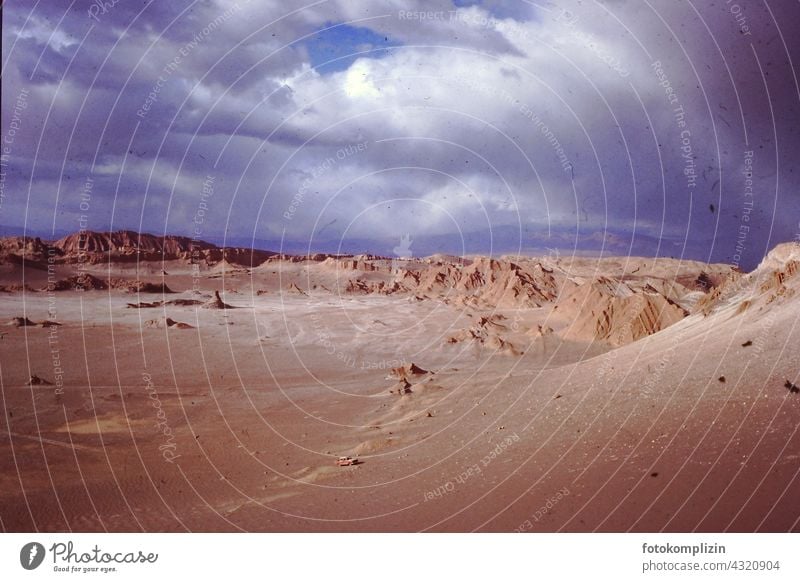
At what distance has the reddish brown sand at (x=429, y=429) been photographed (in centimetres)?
643

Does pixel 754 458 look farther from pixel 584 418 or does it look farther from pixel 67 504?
pixel 67 504

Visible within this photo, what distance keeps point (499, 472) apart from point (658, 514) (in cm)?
220

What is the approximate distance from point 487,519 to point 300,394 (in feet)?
32.0

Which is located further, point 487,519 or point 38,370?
point 38,370

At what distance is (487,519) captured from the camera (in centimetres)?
645

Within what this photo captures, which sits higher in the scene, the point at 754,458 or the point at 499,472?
the point at 754,458

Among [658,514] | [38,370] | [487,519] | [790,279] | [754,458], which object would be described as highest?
[790,279]

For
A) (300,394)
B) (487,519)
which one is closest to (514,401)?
(487,519)

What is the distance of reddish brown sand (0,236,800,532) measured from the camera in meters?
6.43

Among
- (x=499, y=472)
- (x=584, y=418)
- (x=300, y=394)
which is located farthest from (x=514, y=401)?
(x=300, y=394)

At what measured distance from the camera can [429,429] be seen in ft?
35.1
